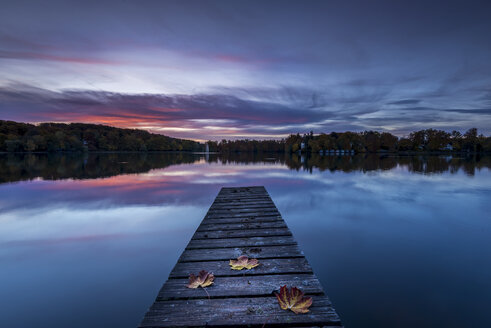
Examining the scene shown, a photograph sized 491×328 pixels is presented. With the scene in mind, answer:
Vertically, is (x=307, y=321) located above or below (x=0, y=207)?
above

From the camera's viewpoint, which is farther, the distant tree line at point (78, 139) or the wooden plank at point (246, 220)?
the distant tree line at point (78, 139)

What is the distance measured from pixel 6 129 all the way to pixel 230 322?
5285 inches

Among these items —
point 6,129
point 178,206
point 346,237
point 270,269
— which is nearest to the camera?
point 270,269

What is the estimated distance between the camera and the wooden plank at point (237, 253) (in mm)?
4203

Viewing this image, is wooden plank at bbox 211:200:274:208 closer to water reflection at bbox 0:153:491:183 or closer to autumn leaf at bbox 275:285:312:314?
autumn leaf at bbox 275:285:312:314

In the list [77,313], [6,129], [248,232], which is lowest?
[77,313]

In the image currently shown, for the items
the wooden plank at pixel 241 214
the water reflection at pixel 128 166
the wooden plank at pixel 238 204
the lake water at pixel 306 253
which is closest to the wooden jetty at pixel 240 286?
the lake water at pixel 306 253

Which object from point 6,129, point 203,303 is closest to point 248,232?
point 203,303

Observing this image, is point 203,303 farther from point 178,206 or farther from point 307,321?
point 178,206

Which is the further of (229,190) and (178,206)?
(229,190)

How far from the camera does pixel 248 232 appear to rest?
568 cm

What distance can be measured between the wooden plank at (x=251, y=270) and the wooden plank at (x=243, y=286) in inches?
4.5

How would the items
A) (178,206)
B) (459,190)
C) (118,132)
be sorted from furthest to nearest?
(118,132) → (459,190) → (178,206)

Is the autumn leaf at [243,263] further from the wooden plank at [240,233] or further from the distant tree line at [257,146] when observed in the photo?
the distant tree line at [257,146]
